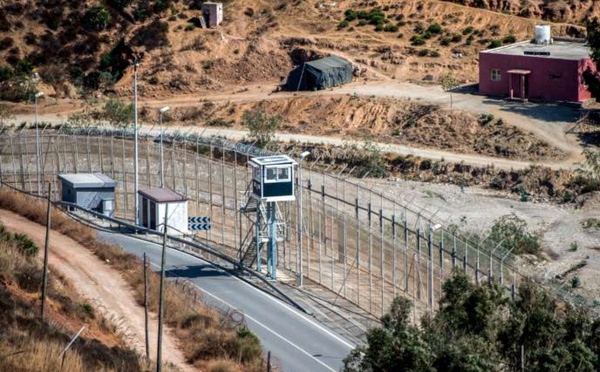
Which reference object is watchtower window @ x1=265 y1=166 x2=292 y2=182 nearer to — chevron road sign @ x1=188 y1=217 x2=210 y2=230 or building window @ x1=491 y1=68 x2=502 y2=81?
chevron road sign @ x1=188 y1=217 x2=210 y2=230

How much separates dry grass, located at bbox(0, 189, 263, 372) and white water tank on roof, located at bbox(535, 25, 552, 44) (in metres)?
44.3

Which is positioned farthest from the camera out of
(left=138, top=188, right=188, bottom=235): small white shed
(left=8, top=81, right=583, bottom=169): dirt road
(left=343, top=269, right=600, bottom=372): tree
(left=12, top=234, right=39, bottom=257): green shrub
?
(left=8, top=81, right=583, bottom=169): dirt road

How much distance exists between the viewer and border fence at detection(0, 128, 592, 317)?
5241 centimetres

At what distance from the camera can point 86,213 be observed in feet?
210

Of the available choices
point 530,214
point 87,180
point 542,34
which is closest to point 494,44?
point 542,34

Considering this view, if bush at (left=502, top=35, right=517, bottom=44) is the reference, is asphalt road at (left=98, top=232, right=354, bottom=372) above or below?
below

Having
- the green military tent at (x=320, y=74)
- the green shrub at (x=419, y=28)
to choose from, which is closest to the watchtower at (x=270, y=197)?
the green military tent at (x=320, y=74)

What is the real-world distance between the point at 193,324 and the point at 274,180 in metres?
10.8

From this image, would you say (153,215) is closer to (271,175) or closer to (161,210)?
(161,210)

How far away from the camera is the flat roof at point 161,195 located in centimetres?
6022

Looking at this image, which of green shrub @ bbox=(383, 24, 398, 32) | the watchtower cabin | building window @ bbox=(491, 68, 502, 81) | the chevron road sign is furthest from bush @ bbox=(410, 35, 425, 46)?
the watchtower cabin

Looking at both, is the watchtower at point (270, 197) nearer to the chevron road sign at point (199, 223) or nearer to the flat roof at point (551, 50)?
the chevron road sign at point (199, 223)

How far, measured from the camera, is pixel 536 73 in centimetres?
8606

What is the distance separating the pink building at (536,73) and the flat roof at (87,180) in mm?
29465
